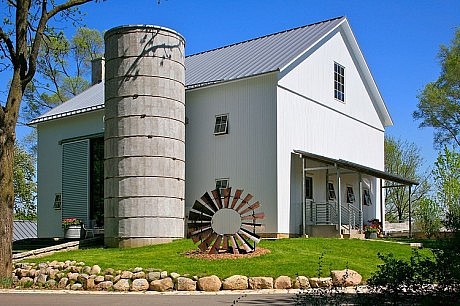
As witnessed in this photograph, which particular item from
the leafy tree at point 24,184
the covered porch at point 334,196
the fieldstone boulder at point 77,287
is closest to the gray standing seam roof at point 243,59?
the covered porch at point 334,196

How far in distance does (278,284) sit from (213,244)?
11.8ft

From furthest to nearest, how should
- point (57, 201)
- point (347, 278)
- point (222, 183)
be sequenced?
point (57, 201) < point (222, 183) < point (347, 278)

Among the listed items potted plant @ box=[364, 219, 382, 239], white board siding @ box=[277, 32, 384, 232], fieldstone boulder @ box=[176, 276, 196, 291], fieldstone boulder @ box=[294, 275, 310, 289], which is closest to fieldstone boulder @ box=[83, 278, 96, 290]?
fieldstone boulder @ box=[176, 276, 196, 291]

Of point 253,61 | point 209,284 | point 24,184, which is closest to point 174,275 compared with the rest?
point 209,284

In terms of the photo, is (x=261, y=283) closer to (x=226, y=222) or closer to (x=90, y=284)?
(x=226, y=222)

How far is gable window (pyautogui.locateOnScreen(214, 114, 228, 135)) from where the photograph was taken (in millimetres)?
26156

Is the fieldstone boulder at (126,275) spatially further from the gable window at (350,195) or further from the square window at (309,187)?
the gable window at (350,195)

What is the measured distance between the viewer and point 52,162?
109 ft

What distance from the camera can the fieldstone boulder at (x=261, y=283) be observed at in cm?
1512

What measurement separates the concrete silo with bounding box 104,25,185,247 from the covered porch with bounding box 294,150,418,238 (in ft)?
16.9

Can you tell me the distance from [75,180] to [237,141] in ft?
32.0

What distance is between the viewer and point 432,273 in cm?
898

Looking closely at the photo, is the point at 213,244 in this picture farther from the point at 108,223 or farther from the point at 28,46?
the point at 28,46

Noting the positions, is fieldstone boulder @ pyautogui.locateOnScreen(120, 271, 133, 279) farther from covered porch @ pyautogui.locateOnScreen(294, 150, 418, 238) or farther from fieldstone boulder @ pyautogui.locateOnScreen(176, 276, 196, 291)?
covered porch @ pyautogui.locateOnScreen(294, 150, 418, 238)
